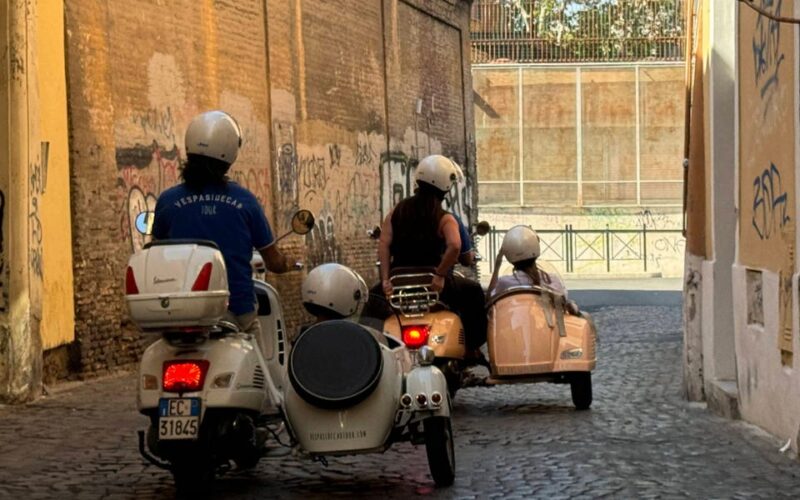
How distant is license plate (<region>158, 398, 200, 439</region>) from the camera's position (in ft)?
22.8

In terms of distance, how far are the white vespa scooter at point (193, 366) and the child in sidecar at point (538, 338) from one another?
3.70 m

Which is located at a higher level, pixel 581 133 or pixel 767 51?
pixel 581 133

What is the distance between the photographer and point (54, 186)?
44.2 ft

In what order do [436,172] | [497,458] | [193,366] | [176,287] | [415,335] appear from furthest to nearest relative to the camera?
[436,172] < [415,335] < [497,458] < [193,366] < [176,287]

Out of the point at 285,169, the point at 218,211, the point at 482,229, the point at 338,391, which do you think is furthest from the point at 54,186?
the point at 338,391

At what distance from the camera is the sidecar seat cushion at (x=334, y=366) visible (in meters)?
7.38

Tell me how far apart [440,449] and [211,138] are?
1.86m

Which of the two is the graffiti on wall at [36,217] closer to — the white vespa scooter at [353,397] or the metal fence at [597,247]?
the white vespa scooter at [353,397]

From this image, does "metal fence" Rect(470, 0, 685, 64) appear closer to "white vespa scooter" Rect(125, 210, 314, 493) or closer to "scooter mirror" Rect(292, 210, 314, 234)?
"scooter mirror" Rect(292, 210, 314, 234)

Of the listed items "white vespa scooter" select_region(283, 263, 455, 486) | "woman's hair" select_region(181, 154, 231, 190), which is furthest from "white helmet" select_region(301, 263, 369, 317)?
"woman's hair" select_region(181, 154, 231, 190)

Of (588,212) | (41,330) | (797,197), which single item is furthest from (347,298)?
(588,212)

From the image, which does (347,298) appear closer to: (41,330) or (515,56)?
(41,330)

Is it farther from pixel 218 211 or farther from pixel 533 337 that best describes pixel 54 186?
pixel 218 211

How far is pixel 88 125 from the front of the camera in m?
14.2
